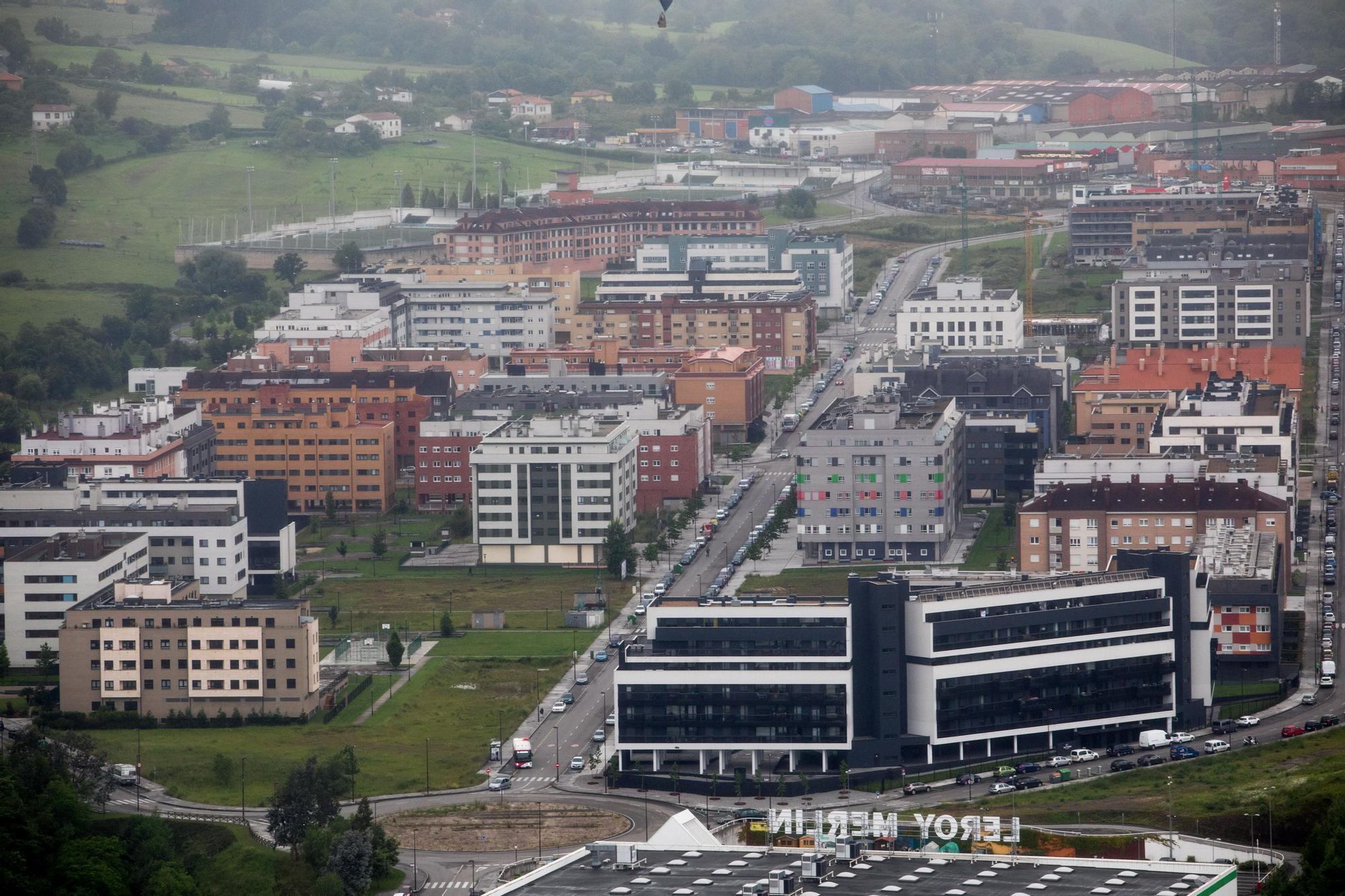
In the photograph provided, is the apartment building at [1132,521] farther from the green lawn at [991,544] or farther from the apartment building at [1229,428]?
the apartment building at [1229,428]

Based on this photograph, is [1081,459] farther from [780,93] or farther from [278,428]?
[780,93]

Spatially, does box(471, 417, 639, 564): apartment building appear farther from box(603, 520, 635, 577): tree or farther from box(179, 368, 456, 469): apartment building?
box(179, 368, 456, 469): apartment building

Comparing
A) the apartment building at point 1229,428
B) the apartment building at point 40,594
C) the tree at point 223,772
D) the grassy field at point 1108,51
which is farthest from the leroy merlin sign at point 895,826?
the grassy field at point 1108,51

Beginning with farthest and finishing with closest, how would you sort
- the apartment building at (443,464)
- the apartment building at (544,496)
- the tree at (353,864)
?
1. the apartment building at (443,464)
2. the apartment building at (544,496)
3. the tree at (353,864)

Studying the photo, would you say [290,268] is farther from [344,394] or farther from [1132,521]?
[1132,521]

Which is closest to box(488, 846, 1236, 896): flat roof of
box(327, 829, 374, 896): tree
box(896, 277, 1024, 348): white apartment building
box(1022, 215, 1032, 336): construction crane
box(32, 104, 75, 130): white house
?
box(327, 829, 374, 896): tree

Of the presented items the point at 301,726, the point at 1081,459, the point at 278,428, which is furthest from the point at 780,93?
the point at 301,726
